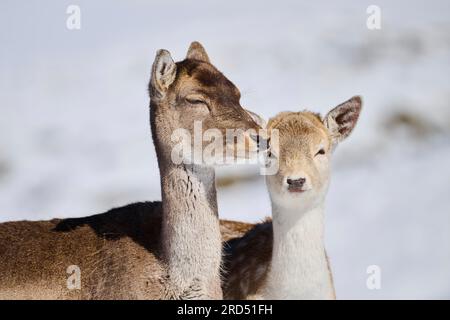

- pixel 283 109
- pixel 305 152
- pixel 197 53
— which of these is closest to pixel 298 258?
pixel 305 152

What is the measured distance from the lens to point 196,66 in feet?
33.0

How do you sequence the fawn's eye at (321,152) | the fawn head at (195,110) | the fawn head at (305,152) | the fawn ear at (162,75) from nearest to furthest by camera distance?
the fawn head at (305,152)
the fawn head at (195,110)
the fawn ear at (162,75)
the fawn's eye at (321,152)

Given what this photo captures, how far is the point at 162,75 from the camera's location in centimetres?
991

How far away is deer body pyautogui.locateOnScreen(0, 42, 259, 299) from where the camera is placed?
9.64m

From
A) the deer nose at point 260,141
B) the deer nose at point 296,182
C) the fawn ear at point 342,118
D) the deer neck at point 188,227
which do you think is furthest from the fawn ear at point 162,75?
the fawn ear at point 342,118

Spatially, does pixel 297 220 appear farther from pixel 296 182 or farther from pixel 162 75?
pixel 162 75

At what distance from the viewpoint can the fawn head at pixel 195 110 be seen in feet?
31.9

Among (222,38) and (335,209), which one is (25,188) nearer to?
(335,209)

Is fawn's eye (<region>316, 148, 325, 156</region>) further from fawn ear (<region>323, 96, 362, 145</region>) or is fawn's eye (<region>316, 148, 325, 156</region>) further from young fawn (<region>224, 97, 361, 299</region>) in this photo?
fawn ear (<region>323, 96, 362, 145</region>)

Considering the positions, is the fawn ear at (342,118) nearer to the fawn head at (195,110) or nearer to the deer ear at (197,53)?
the fawn head at (195,110)


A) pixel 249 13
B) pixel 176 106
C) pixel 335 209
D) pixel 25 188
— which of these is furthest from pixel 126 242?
pixel 249 13

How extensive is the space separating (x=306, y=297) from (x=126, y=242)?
187 centimetres

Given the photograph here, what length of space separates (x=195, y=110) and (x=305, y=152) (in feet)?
3.81

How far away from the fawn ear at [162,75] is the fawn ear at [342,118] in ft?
5.65
